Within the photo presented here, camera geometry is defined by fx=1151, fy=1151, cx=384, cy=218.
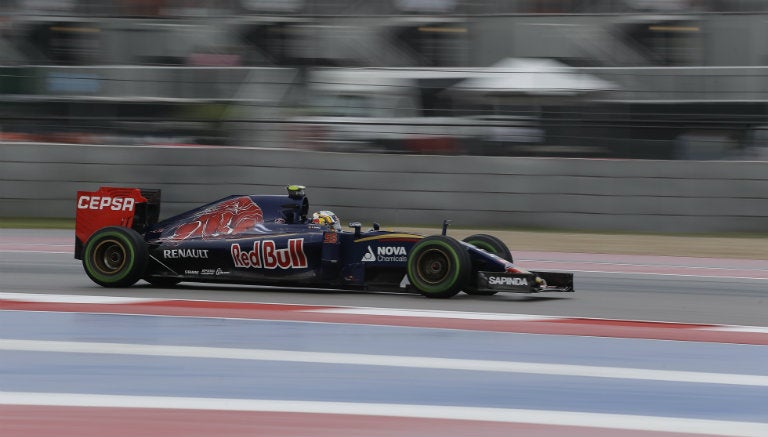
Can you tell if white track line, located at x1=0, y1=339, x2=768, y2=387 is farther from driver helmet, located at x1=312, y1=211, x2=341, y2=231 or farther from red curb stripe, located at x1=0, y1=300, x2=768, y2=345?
driver helmet, located at x1=312, y1=211, x2=341, y2=231

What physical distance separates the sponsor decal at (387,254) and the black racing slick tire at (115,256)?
1.88 metres

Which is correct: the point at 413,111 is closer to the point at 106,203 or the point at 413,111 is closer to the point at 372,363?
the point at 106,203

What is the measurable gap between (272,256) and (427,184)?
9.00m

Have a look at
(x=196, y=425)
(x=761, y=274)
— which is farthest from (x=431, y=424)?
(x=761, y=274)

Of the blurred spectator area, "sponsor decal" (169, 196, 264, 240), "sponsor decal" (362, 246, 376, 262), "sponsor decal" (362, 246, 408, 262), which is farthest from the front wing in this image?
the blurred spectator area

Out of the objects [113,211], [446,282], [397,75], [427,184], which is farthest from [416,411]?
[397,75]

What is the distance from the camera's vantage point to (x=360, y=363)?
21.2 ft

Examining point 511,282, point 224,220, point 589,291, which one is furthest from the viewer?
point 589,291

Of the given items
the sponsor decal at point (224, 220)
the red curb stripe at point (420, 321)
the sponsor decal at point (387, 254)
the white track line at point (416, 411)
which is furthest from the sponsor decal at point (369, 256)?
the white track line at point (416, 411)

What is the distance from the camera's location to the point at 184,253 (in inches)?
379

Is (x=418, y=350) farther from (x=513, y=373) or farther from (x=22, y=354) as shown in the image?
(x=22, y=354)

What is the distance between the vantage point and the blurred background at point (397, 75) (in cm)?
1806

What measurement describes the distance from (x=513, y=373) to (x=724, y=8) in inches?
699

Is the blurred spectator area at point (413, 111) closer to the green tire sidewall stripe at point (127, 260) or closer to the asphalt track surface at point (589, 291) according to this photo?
the asphalt track surface at point (589, 291)
